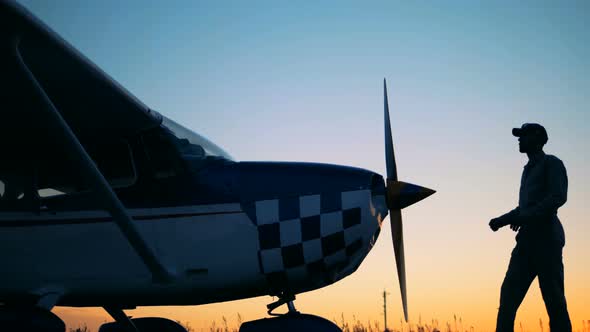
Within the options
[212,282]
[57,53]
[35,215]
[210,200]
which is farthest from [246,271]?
[57,53]

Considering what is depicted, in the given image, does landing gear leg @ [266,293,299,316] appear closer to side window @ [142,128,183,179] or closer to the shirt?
side window @ [142,128,183,179]

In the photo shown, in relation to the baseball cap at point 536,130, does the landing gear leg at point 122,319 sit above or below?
below

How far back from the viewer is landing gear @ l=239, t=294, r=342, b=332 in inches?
223

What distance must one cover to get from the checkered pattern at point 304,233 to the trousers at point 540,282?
1.65 m

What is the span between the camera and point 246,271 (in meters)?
5.66

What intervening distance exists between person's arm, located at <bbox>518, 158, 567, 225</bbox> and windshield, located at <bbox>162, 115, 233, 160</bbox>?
9.76 ft

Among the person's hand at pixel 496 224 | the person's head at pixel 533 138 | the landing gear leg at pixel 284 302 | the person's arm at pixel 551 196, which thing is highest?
the person's head at pixel 533 138

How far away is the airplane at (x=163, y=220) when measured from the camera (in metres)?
5.65

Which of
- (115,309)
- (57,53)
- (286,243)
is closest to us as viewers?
(57,53)

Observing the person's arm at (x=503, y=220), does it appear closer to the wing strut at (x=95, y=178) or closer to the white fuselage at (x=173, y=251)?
the white fuselage at (x=173, y=251)

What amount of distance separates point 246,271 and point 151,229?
95 cm

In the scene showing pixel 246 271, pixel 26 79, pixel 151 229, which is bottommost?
pixel 246 271

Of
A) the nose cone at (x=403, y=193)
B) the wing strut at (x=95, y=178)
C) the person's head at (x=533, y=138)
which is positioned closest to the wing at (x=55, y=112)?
the wing strut at (x=95, y=178)

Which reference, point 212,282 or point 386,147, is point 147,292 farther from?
point 386,147
